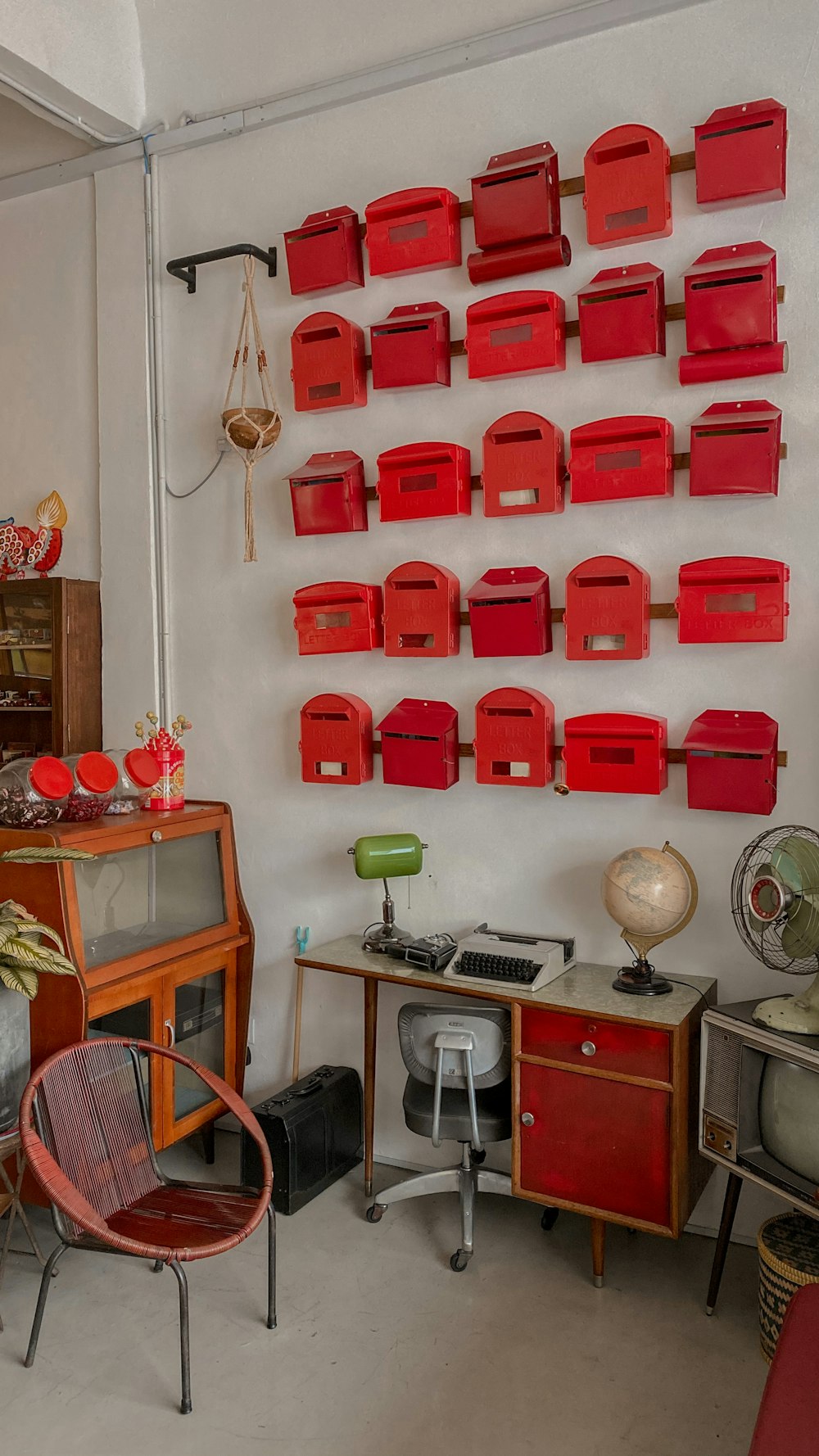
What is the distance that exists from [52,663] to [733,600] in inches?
96.1

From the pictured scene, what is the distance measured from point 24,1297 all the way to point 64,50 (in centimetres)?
394

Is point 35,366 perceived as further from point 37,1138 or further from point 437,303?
point 37,1138

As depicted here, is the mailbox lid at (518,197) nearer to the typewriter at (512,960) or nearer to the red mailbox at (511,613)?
the red mailbox at (511,613)

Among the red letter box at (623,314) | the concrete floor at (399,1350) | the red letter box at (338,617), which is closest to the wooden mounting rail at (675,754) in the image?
the red letter box at (338,617)

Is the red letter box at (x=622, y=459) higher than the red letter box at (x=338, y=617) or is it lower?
higher

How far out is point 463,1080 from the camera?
3037 millimetres

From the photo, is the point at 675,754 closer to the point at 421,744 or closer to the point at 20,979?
the point at 421,744

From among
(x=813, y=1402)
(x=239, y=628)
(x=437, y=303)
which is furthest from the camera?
(x=239, y=628)

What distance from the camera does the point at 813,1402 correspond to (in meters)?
1.71

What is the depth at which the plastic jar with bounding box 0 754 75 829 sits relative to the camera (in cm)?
319

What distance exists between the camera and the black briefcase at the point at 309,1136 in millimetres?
3311

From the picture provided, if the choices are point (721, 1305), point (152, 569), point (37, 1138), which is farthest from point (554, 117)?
point (721, 1305)

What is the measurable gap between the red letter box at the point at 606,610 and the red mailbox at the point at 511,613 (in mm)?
85

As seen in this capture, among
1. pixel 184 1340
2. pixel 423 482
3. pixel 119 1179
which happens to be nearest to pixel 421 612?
pixel 423 482
